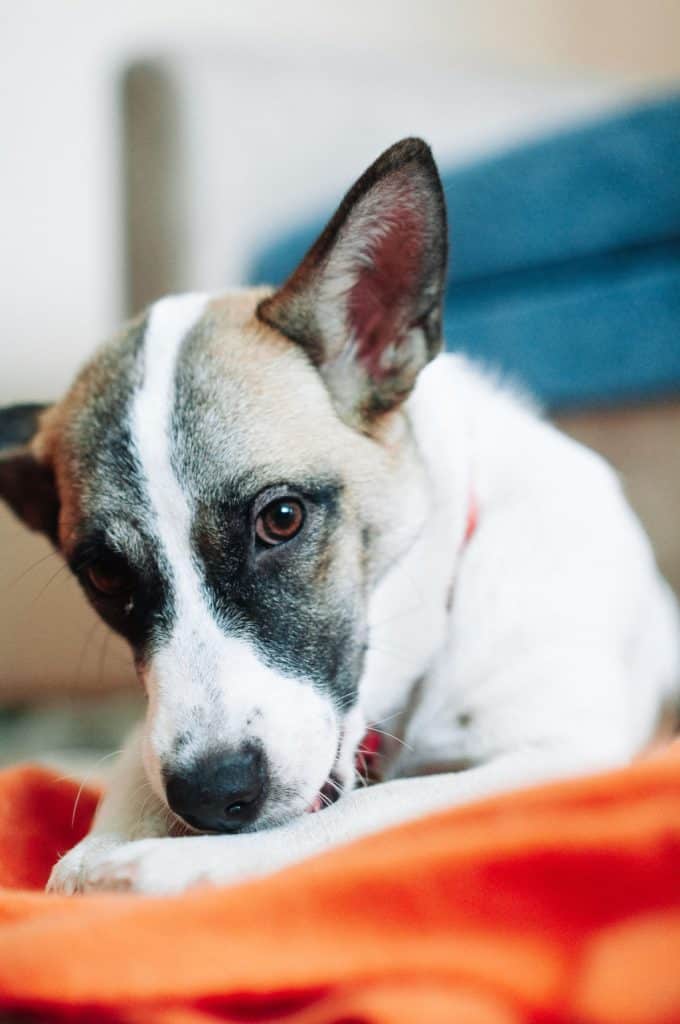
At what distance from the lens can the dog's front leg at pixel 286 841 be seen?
3.02 ft

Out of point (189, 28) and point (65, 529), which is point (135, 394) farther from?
point (189, 28)

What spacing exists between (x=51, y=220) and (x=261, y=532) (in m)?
2.62

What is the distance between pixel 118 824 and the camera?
115cm

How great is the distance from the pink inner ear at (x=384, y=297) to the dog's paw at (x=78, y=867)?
702 millimetres

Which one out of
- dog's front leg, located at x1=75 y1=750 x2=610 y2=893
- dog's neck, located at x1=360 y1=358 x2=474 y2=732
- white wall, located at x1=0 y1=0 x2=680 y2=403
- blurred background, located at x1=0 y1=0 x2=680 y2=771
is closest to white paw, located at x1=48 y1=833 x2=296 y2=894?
dog's front leg, located at x1=75 y1=750 x2=610 y2=893

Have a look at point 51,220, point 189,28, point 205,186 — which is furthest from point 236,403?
point 189,28

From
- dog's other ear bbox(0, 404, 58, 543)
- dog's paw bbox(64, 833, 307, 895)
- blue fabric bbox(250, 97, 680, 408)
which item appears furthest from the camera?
blue fabric bbox(250, 97, 680, 408)

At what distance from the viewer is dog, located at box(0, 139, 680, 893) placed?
104 cm

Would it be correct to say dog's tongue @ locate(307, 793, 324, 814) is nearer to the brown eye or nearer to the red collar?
the red collar

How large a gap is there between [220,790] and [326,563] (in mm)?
328

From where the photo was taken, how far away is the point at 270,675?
3.57 feet

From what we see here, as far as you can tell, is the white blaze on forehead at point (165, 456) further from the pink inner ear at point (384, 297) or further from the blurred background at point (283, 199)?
the blurred background at point (283, 199)

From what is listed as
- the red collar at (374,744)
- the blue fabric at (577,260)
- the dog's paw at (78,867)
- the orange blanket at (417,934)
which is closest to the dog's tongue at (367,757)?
the red collar at (374,744)

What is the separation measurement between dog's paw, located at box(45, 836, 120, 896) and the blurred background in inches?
26.4
